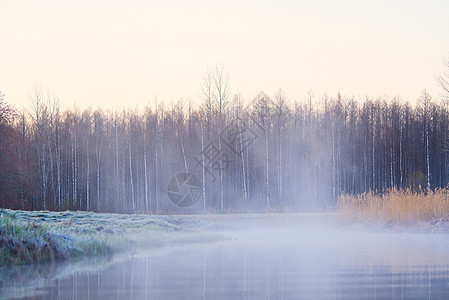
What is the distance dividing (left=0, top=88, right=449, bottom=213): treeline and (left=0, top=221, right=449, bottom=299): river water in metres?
29.1

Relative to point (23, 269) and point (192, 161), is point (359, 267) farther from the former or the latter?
point (192, 161)

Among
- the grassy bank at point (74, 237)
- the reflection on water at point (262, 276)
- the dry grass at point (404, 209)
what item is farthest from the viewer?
the dry grass at point (404, 209)

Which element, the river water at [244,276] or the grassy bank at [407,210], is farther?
the grassy bank at [407,210]

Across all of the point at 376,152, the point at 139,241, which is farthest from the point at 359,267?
the point at 376,152

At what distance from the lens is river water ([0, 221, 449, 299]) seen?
7.65m

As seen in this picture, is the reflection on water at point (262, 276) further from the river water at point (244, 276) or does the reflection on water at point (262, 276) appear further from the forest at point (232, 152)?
the forest at point (232, 152)

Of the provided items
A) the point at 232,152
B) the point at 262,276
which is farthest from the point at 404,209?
the point at 232,152

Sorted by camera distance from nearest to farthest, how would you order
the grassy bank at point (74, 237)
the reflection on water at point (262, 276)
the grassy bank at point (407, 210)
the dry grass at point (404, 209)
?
1. the reflection on water at point (262, 276)
2. the grassy bank at point (74, 237)
3. the grassy bank at point (407, 210)
4. the dry grass at point (404, 209)

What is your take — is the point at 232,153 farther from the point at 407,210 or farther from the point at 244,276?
the point at 244,276

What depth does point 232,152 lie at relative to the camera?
46.9 meters

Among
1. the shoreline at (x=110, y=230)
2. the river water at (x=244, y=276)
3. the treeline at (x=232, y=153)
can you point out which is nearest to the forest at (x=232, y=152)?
the treeline at (x=232, y=153)

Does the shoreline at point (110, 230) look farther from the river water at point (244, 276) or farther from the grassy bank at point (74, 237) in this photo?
the river water at point (244, 276)

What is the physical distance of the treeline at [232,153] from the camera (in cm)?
4528

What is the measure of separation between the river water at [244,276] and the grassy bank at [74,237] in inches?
25.6
